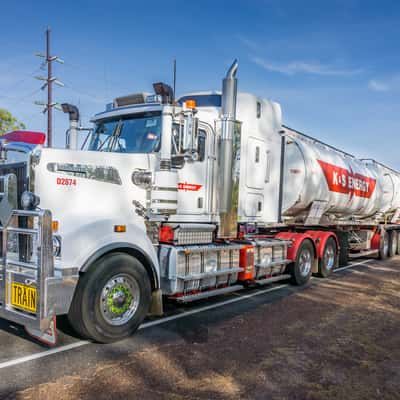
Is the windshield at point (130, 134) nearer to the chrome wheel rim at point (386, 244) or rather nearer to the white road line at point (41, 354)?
the white road line at point (41, 354)

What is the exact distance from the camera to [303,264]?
9227 millimetres

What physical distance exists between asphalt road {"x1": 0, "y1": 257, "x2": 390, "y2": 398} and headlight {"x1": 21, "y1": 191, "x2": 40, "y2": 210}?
63.4 inches

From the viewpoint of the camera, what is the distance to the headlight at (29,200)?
15.0ft

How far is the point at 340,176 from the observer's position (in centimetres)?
1055

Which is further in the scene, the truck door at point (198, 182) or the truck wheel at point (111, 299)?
the truck door at point (198, 182)

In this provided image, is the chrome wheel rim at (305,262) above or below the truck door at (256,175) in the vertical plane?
below

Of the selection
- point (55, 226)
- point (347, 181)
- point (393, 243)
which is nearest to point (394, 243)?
point (393, 243)

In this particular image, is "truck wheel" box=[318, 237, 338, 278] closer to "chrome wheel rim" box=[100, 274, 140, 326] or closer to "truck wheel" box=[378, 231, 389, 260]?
"truck wheel" box=[378, 231, 389, 260]

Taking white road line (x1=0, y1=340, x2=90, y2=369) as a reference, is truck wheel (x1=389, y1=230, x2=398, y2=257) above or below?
below

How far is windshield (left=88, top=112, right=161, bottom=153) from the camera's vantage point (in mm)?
5910

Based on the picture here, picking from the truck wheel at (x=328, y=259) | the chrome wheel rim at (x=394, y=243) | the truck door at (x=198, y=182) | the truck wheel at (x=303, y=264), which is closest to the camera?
the truck door at (x=198, y=182)

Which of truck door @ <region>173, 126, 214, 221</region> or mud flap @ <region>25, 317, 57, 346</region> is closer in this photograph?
mud flap @ <region>25, 317, 57, 346</region>

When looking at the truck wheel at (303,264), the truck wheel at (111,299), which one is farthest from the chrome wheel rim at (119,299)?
the truck wheel at (303,264)

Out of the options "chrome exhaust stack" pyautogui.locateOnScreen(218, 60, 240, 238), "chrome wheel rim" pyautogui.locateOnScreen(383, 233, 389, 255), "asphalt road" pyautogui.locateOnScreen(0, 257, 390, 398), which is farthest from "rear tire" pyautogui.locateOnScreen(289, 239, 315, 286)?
"chrome wheel rim" pyautogui.locateOnScreen(383, 233, 389, 255)
